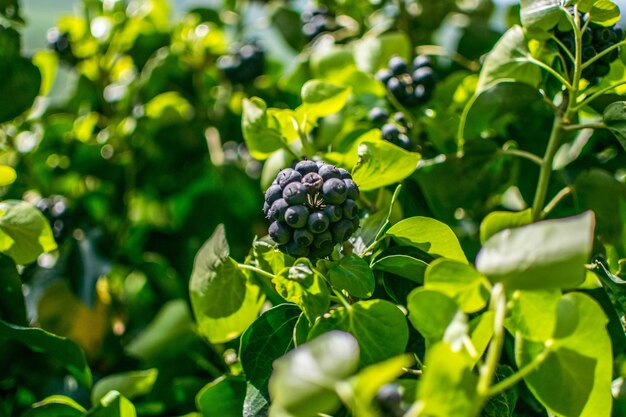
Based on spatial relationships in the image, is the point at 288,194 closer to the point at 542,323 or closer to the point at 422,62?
the point at 542,323

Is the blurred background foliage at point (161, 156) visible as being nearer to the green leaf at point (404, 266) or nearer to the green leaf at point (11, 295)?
the green leaf at point (11, 295)

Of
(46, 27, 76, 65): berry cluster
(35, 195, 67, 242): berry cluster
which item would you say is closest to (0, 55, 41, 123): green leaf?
(35, 195, 67, 242): berry cluster

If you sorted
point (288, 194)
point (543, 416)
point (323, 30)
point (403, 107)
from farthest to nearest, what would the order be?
1. point (323, 30)
2. point (403, 107)
3. point (543, 416)
4. point (288, 194)

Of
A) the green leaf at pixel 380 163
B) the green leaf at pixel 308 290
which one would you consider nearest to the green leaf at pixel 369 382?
the green leaf at pixel 308 290

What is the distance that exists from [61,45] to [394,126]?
0.79 m

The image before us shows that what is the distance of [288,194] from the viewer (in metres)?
0.67

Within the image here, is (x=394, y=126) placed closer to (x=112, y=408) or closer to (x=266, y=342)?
(x=266, y=342)

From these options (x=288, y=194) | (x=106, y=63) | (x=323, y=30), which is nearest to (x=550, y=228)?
(x=288, y=194)

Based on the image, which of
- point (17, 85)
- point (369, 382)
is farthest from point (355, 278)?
point (17, 85)

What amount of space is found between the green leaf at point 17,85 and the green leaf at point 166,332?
16.2 inches

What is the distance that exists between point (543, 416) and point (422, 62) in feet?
1.75

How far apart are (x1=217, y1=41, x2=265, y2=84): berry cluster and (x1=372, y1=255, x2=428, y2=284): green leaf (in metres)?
0.75

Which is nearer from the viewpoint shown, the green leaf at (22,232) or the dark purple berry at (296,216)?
the dark purple berry at (296,216)

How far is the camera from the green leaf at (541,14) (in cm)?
73
